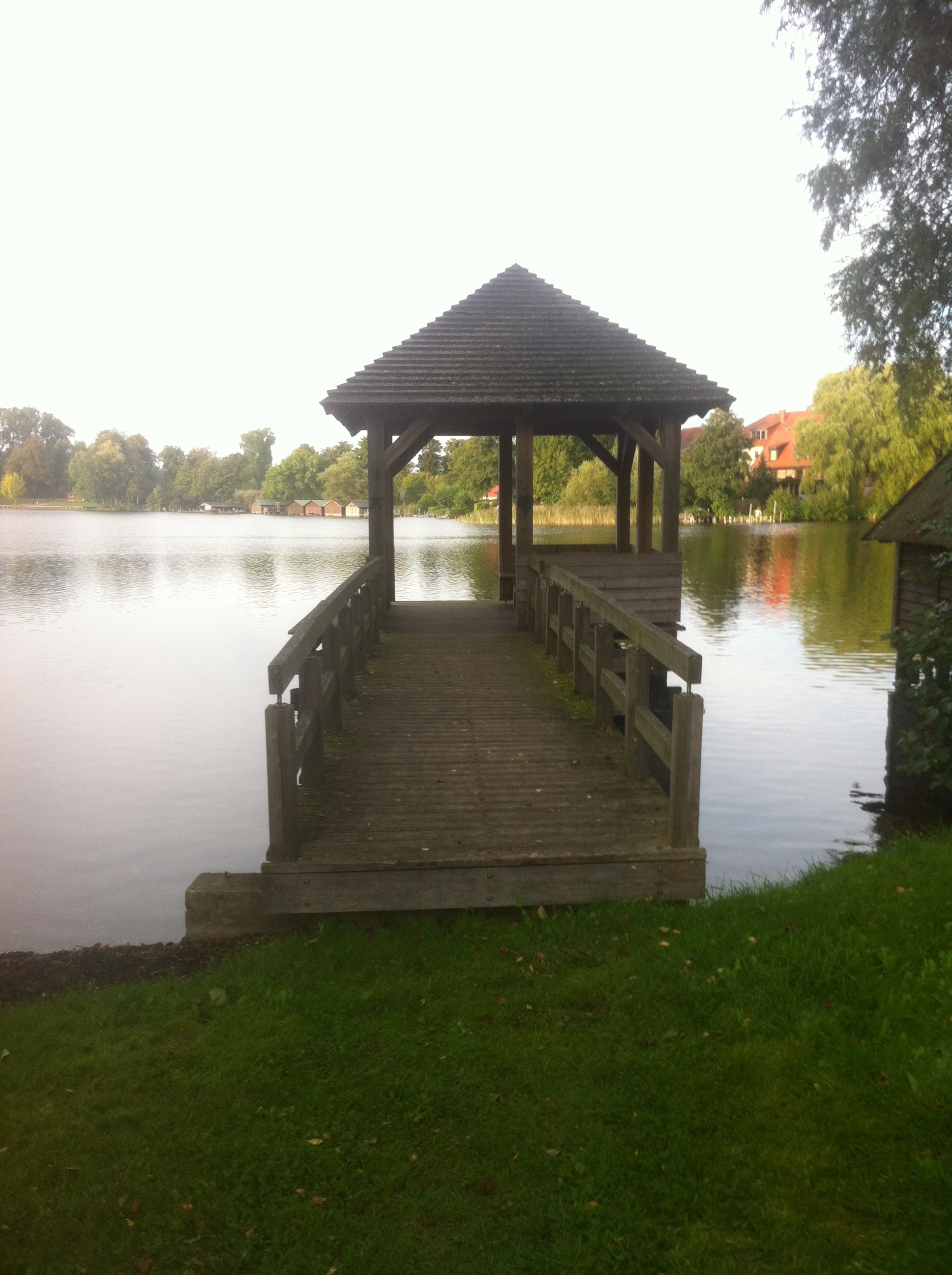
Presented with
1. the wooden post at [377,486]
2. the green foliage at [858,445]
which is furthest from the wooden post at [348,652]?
the green foliage at [858,445]

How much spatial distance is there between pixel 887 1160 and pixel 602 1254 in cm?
99

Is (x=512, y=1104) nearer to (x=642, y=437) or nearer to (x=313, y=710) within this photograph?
(x=313, y=710)

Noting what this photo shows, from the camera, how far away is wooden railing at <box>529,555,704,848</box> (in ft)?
18.8

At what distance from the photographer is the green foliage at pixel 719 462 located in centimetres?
7056

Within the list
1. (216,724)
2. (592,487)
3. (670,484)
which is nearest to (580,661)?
(670,484)

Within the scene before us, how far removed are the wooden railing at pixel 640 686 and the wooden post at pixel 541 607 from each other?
1.45 m

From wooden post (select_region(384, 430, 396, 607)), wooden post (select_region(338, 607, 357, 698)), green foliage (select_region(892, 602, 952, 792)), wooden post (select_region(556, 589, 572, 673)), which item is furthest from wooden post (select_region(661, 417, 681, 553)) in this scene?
wooden post (select_region(338, 607, 357, 698))

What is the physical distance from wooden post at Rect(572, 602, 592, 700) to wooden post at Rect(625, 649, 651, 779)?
94.4 inches

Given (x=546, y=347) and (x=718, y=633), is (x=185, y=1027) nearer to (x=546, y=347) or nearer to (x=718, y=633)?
(x=546, y=347)

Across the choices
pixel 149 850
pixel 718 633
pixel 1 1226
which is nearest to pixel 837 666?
pixel 718 633

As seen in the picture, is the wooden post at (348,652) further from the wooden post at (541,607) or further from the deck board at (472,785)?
the wooden post at (541,607)

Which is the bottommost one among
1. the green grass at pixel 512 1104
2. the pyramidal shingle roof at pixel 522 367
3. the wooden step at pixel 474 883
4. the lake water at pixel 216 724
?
the lake water at pixel 216 724

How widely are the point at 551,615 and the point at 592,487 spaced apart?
52.2 metres

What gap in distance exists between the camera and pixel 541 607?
503 inches
